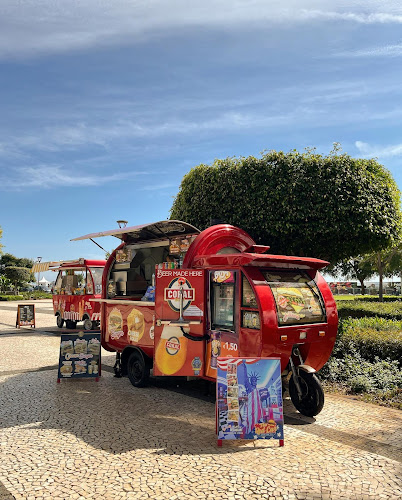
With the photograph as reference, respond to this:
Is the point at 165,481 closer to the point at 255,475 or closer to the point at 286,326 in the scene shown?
the point at 255,475

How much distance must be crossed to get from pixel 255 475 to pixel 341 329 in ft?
21.6

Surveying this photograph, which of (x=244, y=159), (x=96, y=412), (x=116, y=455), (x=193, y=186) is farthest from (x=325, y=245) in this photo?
(x=116, y=455)

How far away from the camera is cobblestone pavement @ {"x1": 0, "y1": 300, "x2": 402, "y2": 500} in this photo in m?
4.00

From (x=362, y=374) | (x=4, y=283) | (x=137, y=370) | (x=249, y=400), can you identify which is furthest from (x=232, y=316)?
(x=4, y=283)

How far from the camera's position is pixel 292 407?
6566 millimetres

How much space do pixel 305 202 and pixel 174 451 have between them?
29.1 feet

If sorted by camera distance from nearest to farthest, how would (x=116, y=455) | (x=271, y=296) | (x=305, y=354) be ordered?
1. (x=116, y=455)
2. (x=271, y=296)
3. (x=305, y=354)

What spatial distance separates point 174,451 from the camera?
486 cm

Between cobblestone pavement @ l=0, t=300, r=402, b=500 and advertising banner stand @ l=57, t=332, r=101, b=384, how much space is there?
638 mm

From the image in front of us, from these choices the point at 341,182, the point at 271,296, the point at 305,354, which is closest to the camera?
the point at 271,296

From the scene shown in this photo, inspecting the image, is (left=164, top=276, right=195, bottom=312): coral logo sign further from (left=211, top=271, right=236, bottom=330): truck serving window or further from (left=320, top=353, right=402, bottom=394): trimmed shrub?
(left=320, top=353, right=402, bottom=394): trimmed shrub

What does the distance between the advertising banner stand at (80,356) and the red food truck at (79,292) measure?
7178 millimetres

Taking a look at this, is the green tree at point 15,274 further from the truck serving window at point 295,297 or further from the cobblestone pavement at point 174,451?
the truck serving window at point 295,297

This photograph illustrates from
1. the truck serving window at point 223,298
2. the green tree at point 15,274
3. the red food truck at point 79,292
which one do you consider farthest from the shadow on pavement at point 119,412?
the green tree at point 15,274
